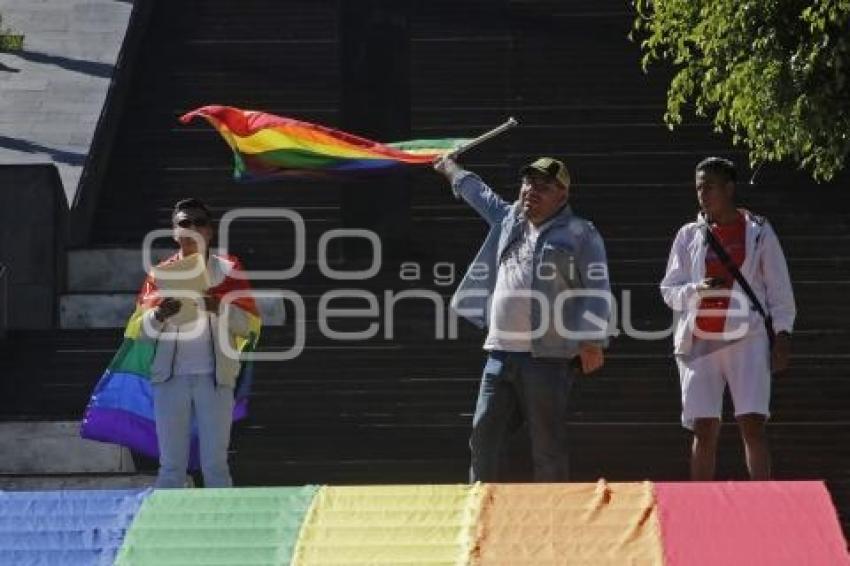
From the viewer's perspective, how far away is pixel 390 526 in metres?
9.59

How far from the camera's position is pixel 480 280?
37.2 ft

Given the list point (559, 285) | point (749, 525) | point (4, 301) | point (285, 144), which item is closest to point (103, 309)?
point (4, 301)

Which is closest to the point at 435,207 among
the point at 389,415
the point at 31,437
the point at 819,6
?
the point at 389,415

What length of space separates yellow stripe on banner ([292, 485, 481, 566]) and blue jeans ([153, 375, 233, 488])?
1589 mm

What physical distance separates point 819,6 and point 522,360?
2719 mm

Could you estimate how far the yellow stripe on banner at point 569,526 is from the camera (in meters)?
9.18

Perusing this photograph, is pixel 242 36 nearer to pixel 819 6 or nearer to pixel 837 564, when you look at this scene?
pixel 819 6

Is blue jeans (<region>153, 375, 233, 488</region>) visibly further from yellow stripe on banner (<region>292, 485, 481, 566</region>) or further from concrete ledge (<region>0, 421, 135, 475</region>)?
concrete ledge (<region>0, 421, 135, 475</region>)

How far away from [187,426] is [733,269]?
2807 millimetres

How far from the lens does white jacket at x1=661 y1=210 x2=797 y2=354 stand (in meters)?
11.4

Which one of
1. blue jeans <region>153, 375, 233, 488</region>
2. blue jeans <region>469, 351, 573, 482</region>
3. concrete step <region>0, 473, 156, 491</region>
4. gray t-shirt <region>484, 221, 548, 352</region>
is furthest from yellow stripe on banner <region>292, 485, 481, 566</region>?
concrete step <region>0, 473, 156, 491</region>

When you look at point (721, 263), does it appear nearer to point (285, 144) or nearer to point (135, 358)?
point (285, 144)

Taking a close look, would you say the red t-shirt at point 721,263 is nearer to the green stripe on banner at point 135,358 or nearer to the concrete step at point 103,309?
the green stripe on banner at point 135,358

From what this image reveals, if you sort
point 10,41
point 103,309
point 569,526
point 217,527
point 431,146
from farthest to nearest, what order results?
1. point 10,41
2. point 103,309
3. point 431,146
4. point 217,527
5. point 569,526
